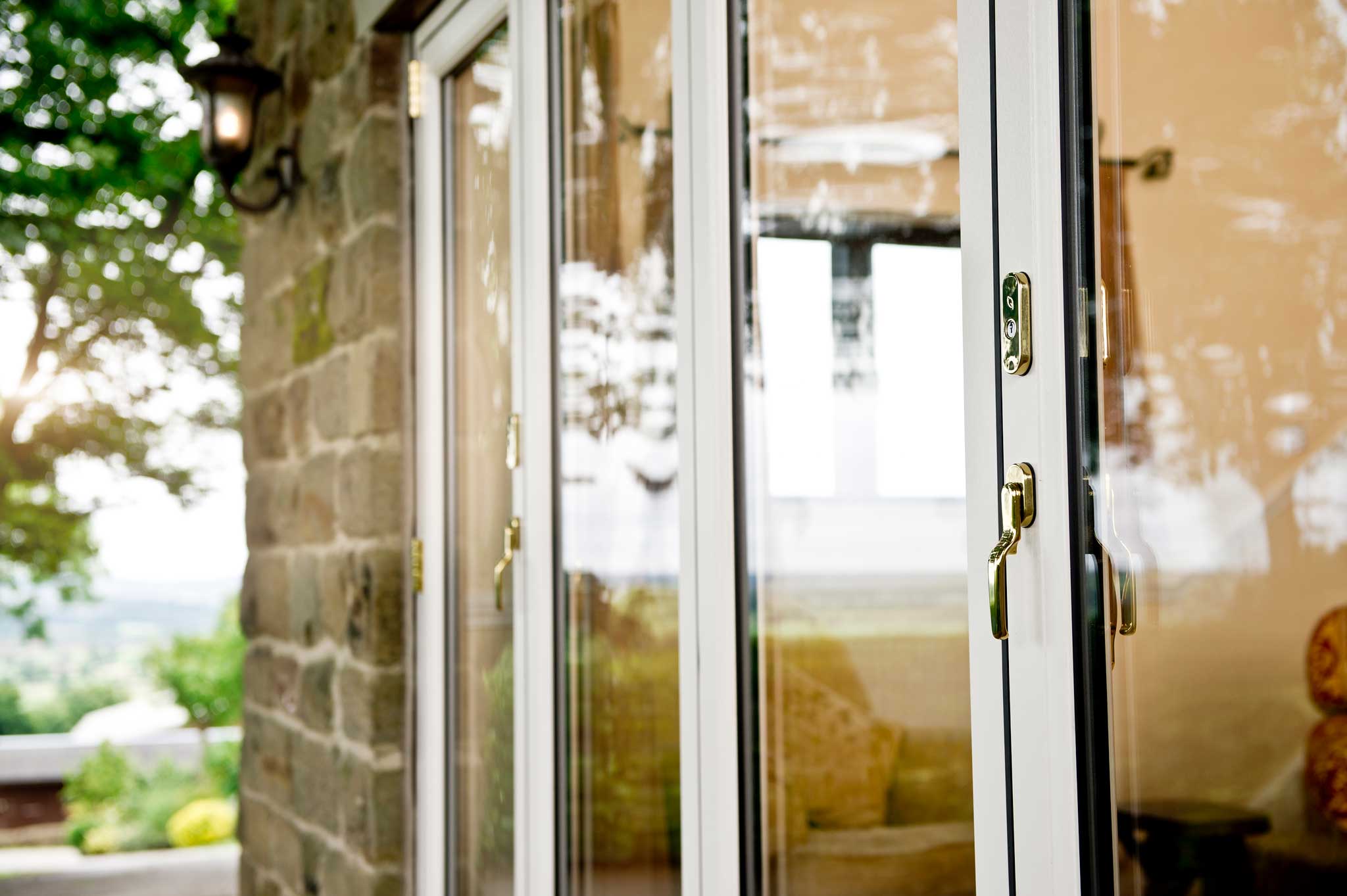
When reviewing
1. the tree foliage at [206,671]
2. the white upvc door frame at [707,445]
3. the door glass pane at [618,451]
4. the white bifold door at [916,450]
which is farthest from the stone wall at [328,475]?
the tree foliage at [206,671]

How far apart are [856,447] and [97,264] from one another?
21.3ft

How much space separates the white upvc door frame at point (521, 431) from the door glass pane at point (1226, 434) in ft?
3.91

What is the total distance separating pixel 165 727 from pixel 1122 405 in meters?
7.64

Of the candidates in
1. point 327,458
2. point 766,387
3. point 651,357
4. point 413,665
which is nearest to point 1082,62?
point 766,387

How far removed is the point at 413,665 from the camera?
2.57 m

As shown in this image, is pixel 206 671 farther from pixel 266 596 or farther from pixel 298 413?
pixel 298 413

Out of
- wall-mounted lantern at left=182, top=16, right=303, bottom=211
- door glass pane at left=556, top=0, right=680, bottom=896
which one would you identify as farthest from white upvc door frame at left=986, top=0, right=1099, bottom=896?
wall-mounted lantern at left=182, top=16, right=303, bottom=211

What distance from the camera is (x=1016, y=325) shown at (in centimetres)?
108

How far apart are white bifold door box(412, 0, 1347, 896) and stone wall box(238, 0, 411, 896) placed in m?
0.38

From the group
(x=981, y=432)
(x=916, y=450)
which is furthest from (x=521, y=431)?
(x=981, y=432)

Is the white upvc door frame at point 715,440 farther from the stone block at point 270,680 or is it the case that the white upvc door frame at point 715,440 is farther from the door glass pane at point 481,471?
the stone block at point 270,680

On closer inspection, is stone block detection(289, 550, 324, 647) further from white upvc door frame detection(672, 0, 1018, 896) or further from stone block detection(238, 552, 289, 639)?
white upvc door frame detection(672, 0, 1018, 896)

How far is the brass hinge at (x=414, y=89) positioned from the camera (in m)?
2.57

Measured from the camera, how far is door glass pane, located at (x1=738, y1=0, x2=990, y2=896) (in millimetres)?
1216
